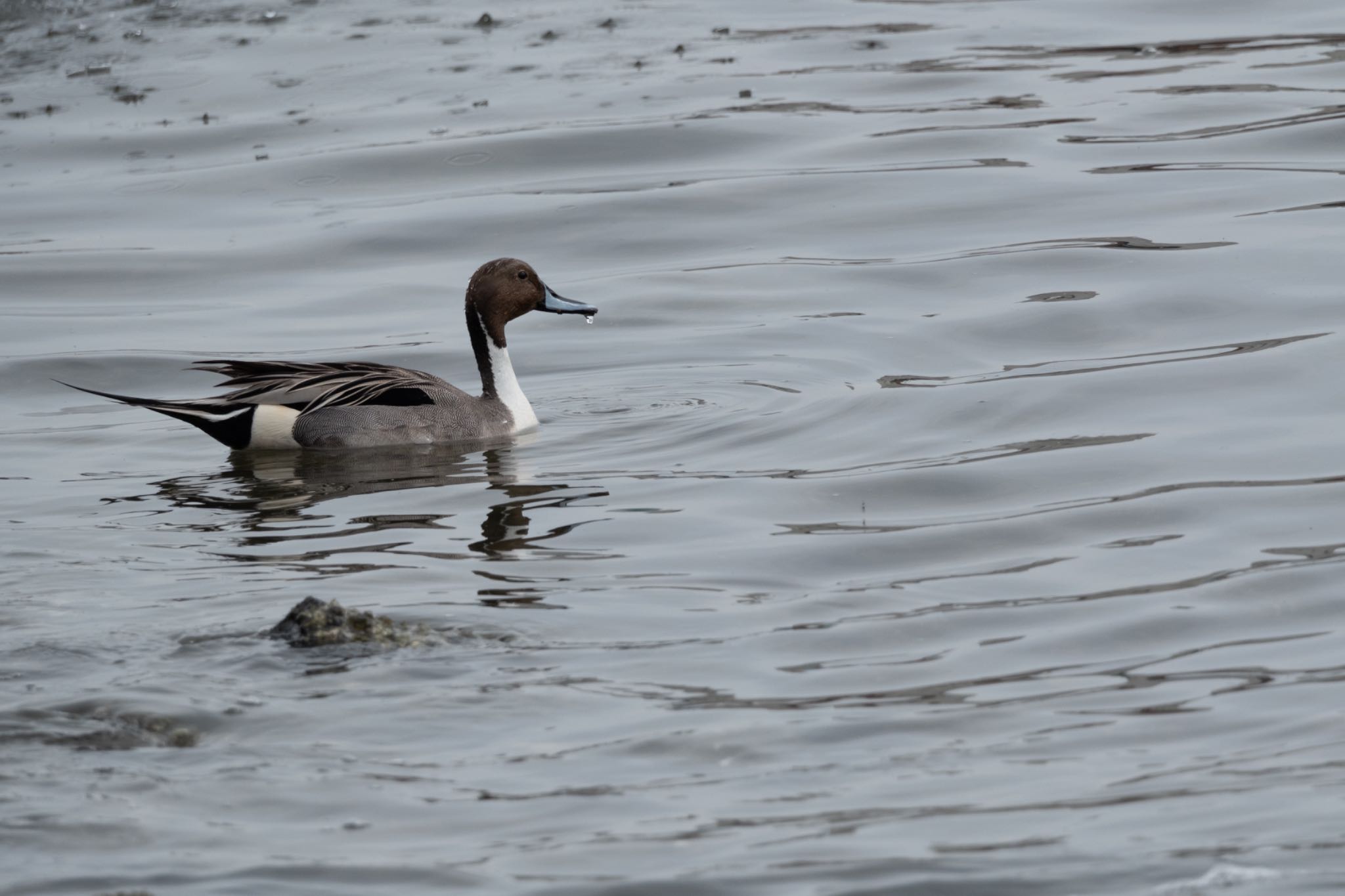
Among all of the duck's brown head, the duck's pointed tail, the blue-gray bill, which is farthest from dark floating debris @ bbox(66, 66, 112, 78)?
the duck's pointed tail

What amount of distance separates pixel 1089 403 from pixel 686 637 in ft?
12.4

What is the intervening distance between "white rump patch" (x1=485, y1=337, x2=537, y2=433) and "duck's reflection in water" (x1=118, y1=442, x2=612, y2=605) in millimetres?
196

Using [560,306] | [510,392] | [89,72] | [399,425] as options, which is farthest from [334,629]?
[89,72]

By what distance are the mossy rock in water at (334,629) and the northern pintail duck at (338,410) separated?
3710 mm

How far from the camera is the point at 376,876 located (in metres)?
4.81

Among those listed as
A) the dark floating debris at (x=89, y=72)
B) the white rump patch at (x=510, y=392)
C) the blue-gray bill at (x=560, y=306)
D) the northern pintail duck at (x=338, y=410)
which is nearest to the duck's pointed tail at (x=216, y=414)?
the northern pintail duck at (x=338, y=410)

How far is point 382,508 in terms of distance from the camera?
8703 millimetres

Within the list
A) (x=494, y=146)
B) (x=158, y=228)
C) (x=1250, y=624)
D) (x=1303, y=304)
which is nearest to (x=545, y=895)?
(x=1250, y=624)

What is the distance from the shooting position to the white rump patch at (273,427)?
32.7 feet

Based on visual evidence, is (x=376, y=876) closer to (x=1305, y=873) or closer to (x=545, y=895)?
(x=545, y=895)

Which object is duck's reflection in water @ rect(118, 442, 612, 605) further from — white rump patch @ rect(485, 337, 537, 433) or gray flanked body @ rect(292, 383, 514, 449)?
white rump patch @ rect(485, 337, 537, 433)

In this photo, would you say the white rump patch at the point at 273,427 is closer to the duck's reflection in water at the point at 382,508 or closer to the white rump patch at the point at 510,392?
the duck's reflection in water at the point at 382,508

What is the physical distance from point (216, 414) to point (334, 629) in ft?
13.1

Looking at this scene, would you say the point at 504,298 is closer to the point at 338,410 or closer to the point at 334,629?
the point at 338,410
